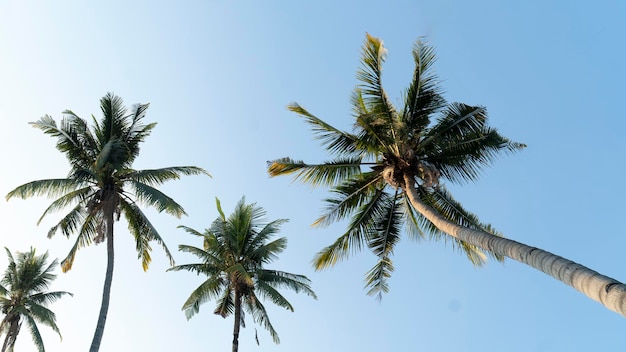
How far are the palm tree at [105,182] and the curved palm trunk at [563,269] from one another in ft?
37.5

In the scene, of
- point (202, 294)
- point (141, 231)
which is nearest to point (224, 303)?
point (202, 294)

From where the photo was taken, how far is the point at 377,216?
48.3ft

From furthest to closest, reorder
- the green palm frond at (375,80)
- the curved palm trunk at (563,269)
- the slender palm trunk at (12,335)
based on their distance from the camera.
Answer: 1. the slender palm trunk at (12,335)
2. the green palm frond at (375,80)
3. the curved palm trunk at (563,269)

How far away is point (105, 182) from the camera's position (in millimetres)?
17141

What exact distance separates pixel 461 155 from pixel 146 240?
1180 centimetres

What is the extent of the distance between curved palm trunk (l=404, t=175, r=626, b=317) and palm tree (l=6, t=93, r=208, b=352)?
1144cm

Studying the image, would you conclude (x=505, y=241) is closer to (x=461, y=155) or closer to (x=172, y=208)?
(x=461, y=155)

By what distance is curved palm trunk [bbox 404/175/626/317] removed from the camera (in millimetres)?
5441

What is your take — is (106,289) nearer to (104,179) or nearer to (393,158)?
(104,179)

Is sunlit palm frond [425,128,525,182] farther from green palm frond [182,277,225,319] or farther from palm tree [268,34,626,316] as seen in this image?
green palm frond [182,277,225,319]

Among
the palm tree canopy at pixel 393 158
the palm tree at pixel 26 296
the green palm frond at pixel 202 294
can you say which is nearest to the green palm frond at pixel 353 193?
the palm tree canopy at pixel 393 158

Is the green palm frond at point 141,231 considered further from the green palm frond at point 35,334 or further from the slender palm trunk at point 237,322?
the green palm frond at point 35,334

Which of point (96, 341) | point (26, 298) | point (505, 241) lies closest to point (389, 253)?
point (505, 241)

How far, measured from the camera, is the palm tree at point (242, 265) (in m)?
18.5
